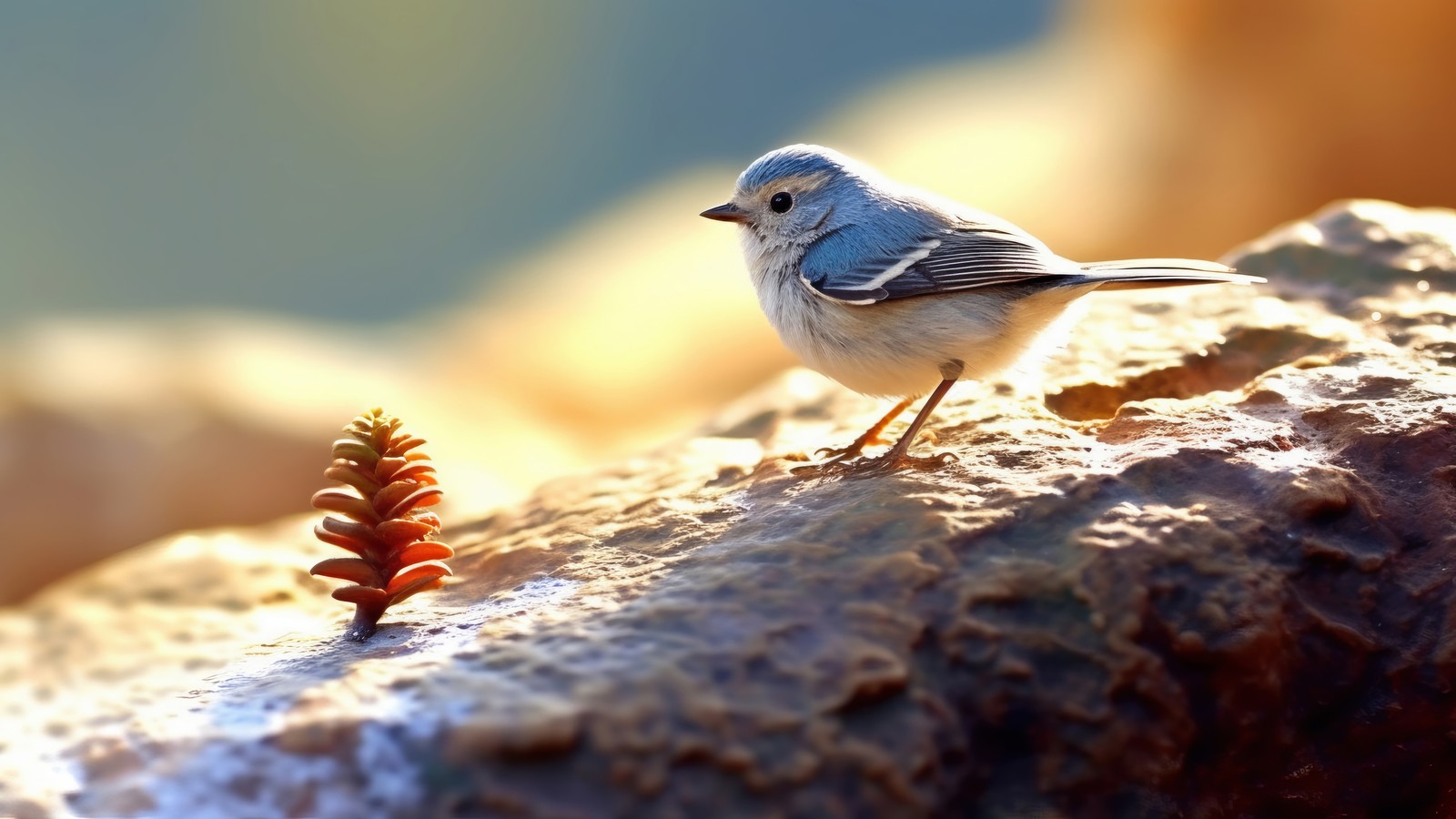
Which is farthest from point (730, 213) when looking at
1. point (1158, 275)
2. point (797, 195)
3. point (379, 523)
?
point (379, 523)

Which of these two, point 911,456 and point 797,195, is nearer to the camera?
point 911,456

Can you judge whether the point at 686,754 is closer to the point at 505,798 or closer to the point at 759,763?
the point at 759,763

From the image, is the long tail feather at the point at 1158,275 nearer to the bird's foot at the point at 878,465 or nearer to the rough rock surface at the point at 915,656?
the rough rock surface at the point at 915,656

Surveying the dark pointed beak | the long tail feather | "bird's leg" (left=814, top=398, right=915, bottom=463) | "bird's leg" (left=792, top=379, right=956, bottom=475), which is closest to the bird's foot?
"bird's leg" (left=792, top=379, right=956, bottom=475)

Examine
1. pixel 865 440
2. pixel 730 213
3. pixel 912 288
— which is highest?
pixel 730 213

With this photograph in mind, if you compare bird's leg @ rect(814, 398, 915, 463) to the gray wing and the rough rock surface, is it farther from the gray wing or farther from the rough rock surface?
the gray wing

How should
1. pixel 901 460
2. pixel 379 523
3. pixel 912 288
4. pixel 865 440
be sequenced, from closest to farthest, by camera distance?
pixel 379 523
pixel 901 460
pixel 912 288
pixel 865 440

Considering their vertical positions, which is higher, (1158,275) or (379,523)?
(1158,275)

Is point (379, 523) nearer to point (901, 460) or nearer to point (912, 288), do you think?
point (901, 460)

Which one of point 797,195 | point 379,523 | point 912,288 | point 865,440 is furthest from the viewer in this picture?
point 797,195
